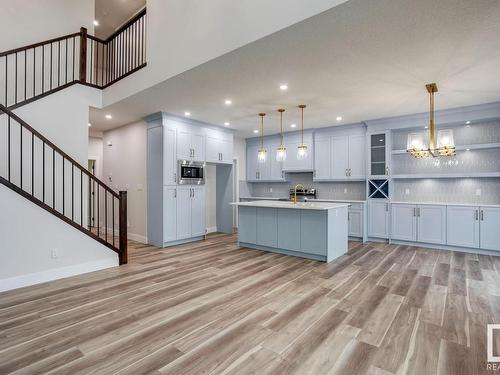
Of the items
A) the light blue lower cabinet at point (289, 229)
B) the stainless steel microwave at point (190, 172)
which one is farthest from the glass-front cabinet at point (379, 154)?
the stainless steel microwave at point (190, 172)

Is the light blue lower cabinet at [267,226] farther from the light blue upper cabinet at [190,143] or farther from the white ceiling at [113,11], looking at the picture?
the white ceiling at [113,11]

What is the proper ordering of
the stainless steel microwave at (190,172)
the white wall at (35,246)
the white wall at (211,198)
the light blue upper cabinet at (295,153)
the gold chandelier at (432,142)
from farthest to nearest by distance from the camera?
the white wall at (211,198) → the light blue upper cabinet at (295,153) → the stainless steel microwave at (190,172) → the gold chandelier at (432,142) → the white wall at (35,246)

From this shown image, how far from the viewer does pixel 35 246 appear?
3756 mm

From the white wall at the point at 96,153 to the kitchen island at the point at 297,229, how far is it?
16.8 ft

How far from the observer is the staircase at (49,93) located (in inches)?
170

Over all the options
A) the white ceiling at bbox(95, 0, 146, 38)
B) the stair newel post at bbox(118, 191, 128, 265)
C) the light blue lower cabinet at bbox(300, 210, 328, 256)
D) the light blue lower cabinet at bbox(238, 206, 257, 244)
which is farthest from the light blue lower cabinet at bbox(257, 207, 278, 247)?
the white ceiling at bbox(95, 0, 146, 38)

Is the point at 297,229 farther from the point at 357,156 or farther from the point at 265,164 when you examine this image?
the point at 265,164

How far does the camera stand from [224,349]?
2227mm

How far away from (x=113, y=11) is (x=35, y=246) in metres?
6.50

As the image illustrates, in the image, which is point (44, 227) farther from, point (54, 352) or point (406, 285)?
point (406, 285)

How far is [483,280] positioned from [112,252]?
5.61m

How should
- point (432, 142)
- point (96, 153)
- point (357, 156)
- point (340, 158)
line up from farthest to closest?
point (96, 153), point (340, 158), point (357, 156), point (432, 142)

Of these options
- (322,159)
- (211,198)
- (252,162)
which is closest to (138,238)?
(211,198)

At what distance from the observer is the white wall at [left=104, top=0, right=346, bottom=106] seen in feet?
8.97
